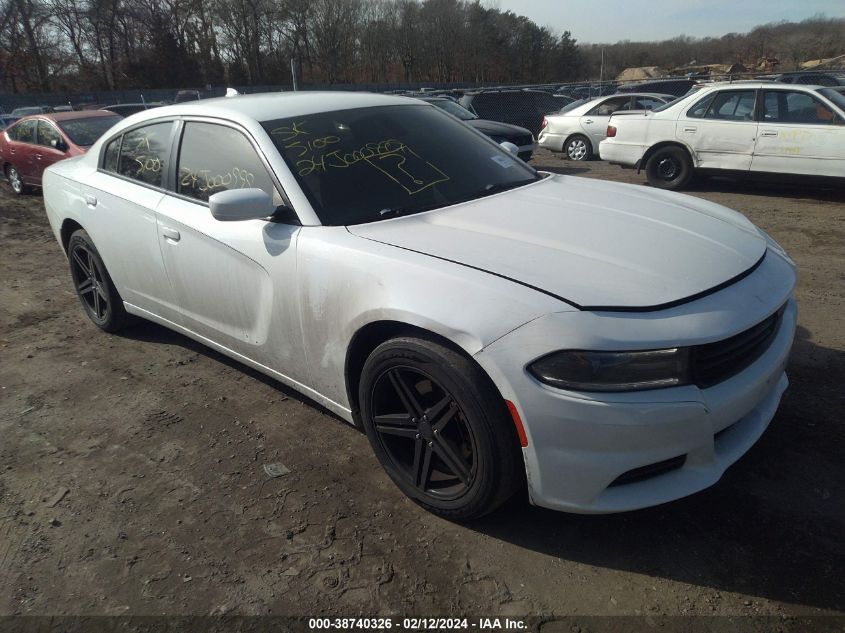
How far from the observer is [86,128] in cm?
962

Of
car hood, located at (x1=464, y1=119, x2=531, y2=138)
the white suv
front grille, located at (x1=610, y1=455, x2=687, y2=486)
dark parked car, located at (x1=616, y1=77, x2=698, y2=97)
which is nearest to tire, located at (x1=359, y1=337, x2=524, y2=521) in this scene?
front grille, located at (x1=610, y1=455, x2=687, y2=486)

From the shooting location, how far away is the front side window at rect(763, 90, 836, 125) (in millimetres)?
7703

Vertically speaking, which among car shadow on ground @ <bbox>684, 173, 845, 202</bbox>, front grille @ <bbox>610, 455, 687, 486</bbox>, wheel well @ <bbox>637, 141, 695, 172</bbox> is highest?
wheel well @ <bbox>637, 141, 695, 172</bbox>

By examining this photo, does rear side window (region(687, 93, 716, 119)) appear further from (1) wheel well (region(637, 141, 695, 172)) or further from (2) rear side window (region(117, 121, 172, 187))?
(2) rear side window (region(117, 121, 172, 187))

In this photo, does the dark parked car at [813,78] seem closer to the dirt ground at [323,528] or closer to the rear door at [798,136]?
the rear door at [798,136]

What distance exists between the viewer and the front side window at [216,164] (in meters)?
2.92

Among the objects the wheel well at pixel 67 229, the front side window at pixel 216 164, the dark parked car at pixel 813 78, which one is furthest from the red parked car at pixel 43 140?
the dark parked car at pixel 813 78

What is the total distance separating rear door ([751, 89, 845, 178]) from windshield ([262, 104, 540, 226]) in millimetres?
6190

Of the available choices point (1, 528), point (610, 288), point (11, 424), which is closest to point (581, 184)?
point (610, 288)

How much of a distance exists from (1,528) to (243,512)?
3.38ft

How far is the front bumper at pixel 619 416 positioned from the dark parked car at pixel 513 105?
47.5 feet

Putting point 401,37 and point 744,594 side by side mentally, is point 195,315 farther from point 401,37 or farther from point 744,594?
point 401,37

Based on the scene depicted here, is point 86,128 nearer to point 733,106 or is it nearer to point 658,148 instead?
point 658,148

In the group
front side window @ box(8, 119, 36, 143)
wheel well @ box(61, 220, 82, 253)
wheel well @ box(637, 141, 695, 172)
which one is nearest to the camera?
wheel well @ box(61, 220, 82, 253)
